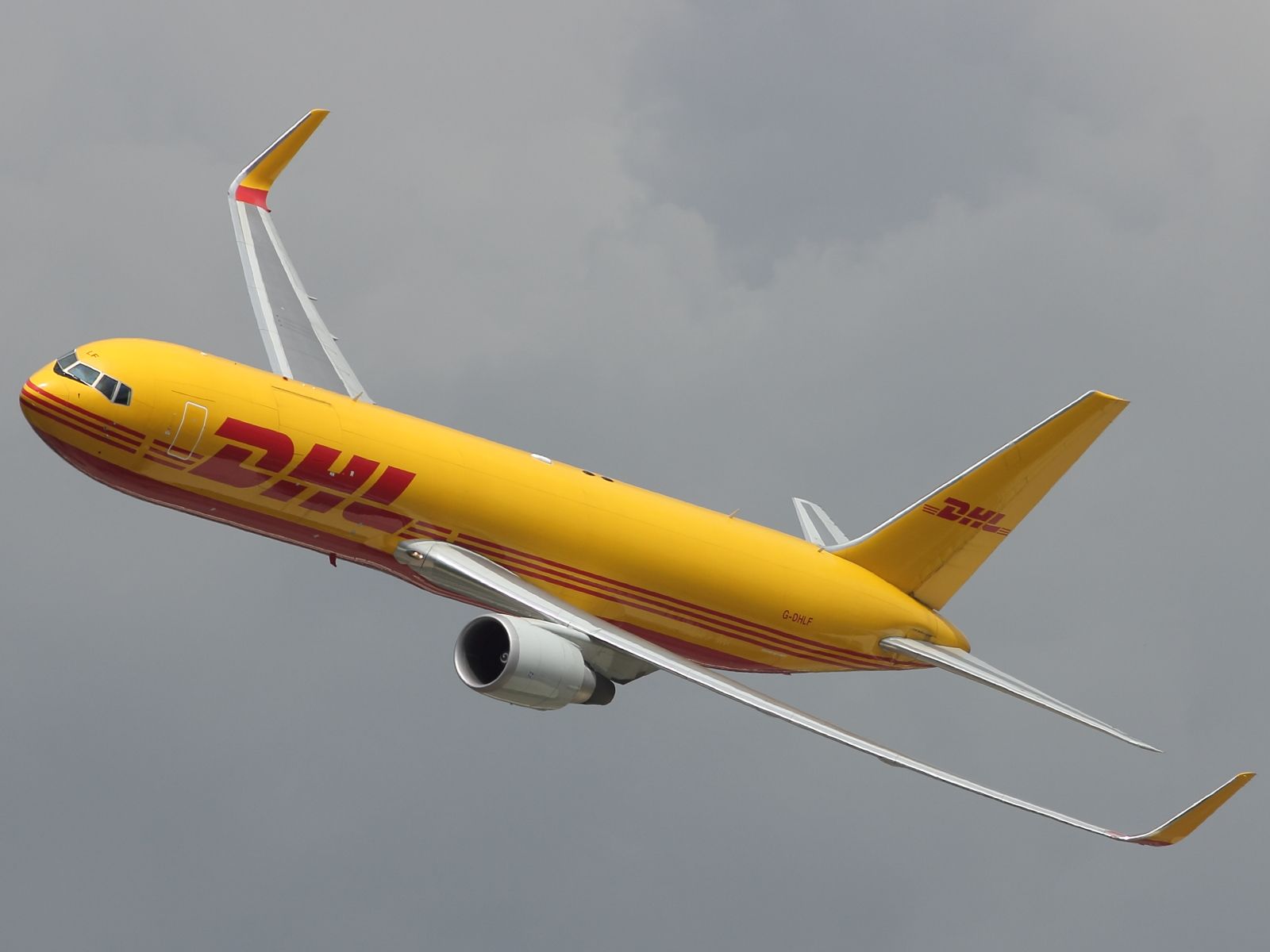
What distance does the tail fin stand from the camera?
205 feet

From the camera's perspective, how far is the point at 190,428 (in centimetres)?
5266

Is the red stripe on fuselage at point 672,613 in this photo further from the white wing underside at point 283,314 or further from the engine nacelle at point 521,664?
the white wing underside at point 283,314

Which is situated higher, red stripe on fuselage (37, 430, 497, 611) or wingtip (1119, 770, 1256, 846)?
red stripe on fuselage (37, 430, 497, 611)

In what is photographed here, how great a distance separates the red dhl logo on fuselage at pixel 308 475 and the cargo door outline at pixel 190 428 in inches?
18.4

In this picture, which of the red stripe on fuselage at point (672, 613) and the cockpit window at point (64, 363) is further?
the red stripe on fuselage at point (672, 613)

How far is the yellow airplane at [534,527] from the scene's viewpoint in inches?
2084

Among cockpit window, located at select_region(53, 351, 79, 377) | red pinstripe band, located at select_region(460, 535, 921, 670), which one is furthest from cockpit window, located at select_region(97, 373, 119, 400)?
red pinstripe band, located at select_region(460, 535, 921, 670)

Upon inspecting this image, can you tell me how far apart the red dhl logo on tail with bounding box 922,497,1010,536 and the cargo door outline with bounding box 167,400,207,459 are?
2237 cm

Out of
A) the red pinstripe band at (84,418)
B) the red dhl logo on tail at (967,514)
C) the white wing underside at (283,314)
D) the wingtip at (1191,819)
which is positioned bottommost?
the wingtip at (1191,819)

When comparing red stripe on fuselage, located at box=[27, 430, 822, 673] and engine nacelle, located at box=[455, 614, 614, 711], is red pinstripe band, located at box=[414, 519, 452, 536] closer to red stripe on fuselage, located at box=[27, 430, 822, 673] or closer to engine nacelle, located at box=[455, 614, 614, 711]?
red stripe on fuselage, located at box=[27, 430, 822, 673]

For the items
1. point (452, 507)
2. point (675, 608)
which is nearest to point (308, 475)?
point (452, 507)

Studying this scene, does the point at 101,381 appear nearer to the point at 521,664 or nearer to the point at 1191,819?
the point at 521,664

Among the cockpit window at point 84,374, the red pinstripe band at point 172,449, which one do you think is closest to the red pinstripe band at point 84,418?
the red pinstripe band at point 172,449

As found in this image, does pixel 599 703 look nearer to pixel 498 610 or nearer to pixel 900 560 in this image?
pixel 498 610
